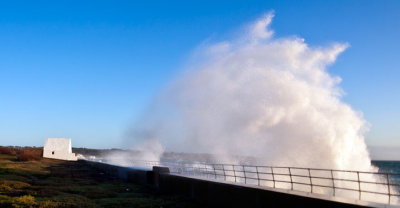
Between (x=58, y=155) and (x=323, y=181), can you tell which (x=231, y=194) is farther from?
(x=58, y=155)

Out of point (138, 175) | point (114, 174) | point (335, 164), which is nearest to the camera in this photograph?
point (138, 175)

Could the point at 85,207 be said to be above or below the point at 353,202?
below

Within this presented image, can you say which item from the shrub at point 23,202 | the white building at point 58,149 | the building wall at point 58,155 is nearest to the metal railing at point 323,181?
the shrub at point 23,202

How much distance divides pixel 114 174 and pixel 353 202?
2572 cm

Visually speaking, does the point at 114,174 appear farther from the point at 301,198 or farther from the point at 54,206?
the point at 301,198

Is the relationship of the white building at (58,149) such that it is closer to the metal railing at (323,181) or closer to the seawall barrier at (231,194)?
the metal railing at (323,181)

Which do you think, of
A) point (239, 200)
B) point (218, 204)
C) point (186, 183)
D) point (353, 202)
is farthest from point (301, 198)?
point (186, 183)

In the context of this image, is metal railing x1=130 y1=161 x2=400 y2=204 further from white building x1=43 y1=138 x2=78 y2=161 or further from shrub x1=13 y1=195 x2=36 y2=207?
white building x1=43 y1=138 x2=78 y2=161

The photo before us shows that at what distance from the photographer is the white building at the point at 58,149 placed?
227ft

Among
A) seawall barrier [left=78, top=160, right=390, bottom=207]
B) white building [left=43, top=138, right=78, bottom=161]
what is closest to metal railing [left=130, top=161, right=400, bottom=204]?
seawall barrier [left=78, top=160, right=390, bottom=207]

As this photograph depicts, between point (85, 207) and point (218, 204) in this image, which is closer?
point (85, 207)

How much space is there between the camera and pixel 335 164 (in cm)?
3691

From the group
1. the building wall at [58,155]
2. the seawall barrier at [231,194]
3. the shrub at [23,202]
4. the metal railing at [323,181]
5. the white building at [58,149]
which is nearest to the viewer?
the seawall barrier at [231,194]

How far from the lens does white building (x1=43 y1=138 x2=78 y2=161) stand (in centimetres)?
6925
